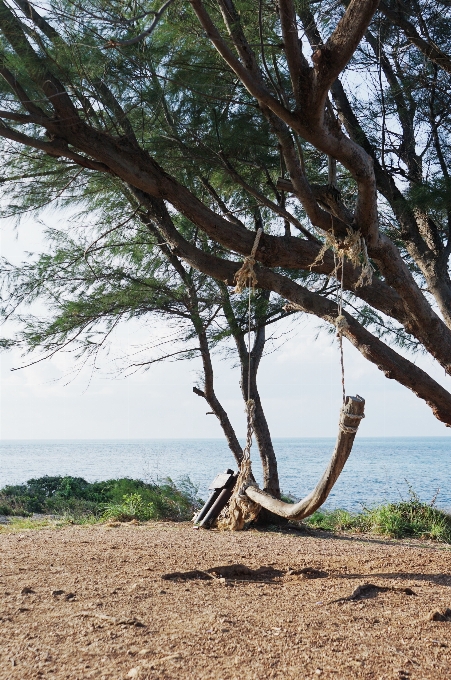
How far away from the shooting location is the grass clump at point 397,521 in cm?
723

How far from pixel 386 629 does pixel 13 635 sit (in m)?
1.44

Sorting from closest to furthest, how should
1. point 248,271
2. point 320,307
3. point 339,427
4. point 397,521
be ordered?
point 339,427 → point 248,271 → point 320,307 → point 397,521

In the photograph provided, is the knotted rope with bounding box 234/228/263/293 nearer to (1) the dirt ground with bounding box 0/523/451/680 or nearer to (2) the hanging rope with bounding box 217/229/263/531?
(2) the hanging rope with bounding box 217/229/263/531

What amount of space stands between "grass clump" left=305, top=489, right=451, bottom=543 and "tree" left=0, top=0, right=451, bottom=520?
254 cm

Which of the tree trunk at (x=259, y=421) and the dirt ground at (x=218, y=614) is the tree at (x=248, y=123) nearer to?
the dirt ground at (x=218, y=614)

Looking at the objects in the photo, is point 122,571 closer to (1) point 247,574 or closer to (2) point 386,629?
(1) point 247,574

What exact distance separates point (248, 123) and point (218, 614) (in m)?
3.33

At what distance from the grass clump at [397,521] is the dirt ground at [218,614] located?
2.43m

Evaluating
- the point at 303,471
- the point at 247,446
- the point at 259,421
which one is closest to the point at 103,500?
Result: the point at 259,421

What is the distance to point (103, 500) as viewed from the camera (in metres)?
11.0

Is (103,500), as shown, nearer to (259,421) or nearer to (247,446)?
(259,421)

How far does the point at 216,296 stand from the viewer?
24.8 ft

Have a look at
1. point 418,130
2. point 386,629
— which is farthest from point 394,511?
point 386,629

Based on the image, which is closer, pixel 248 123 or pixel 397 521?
pixel 248 123
